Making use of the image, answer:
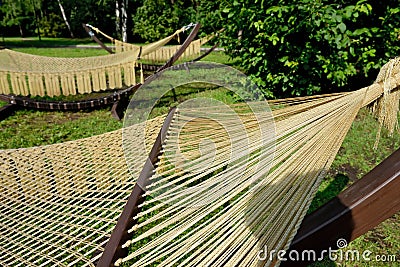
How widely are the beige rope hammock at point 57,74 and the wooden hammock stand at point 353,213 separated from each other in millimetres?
3401

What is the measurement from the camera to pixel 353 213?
74cm

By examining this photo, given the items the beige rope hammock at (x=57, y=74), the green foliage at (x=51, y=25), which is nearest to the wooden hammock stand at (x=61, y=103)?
the beige rope hammock at (x=57, y=74)

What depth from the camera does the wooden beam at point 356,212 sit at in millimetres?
710

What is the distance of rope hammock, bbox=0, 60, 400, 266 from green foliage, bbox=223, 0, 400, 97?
4.65 ft

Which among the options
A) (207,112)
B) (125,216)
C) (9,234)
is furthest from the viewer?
(207,112)

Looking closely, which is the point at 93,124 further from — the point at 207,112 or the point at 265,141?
the point at 265,141

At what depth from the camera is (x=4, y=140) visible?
3.27m

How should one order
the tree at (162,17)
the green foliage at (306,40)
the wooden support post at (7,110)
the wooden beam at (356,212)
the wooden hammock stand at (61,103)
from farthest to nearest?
the tree at (162,17), the wooden support post at (7,110), the wooden hammock stand at (61,103), the green foliage at (306,40), the wooden beam at (356,212)

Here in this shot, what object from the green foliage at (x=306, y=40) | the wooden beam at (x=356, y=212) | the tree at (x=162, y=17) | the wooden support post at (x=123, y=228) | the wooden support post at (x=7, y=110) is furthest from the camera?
the tree at (x=162, y=17)

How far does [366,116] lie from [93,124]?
10.4 feet

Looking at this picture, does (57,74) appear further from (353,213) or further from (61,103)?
(353,213)

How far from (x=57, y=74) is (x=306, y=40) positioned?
9.11ft

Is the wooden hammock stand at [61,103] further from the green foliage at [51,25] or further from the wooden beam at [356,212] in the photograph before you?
the green foliage at [51,25]

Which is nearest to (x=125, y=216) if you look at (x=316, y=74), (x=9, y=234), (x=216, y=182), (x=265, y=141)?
(x=216, y=182)
